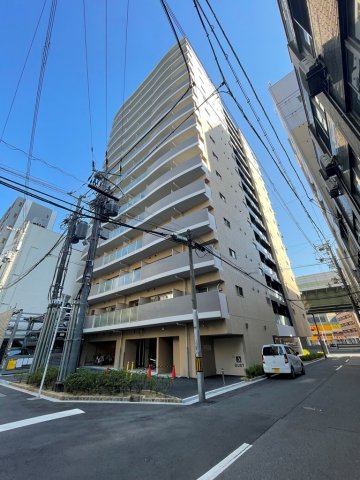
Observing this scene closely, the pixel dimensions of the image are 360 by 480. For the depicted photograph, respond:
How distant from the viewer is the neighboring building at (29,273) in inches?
1041

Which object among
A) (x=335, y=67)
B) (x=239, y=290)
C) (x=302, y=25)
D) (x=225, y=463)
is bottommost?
(x=225, y=463)

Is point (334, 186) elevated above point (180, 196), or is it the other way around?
point (180, 196)

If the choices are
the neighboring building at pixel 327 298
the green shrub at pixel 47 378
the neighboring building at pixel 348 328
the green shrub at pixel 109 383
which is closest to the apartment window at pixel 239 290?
the green shrub at pixel 109 383

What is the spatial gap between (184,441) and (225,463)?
114 centimetres

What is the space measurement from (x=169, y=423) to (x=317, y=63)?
35.2 ft

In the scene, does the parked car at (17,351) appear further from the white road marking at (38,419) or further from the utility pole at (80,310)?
the white road marking at (38,419)

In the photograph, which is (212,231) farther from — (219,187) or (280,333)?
(280,333)

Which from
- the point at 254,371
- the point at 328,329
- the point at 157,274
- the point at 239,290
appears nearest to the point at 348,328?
the point at 328,329

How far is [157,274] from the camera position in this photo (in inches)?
617

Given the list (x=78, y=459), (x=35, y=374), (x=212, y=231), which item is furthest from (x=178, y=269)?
(x=78, y=459)

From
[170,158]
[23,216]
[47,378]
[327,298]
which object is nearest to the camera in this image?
[47,378]

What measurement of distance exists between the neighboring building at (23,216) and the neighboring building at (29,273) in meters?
5.38

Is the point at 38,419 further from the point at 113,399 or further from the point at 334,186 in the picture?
the point at 334,186

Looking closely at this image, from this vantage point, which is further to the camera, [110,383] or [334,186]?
[334,186]
